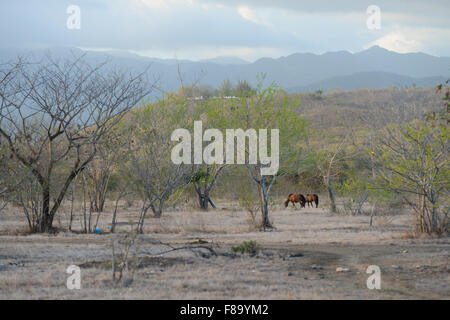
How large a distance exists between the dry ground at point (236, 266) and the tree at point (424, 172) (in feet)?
2.81

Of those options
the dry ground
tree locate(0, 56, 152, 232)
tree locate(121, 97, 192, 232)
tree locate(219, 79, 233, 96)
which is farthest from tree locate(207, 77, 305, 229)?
tree locate(0, 56, 152, 232)

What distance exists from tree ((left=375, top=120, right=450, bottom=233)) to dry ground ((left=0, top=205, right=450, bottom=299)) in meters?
0.86

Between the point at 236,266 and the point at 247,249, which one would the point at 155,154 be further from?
the point at 236,266

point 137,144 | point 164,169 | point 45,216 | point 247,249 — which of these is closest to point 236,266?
point 247,249

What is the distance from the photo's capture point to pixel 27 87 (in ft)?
54.5

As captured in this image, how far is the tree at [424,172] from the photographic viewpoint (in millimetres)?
13903

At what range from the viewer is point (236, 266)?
400 inches

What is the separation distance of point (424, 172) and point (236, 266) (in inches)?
262

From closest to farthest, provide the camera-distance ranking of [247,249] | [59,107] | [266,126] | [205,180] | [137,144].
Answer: [247,249]
[59,107]
[266,126]
[137,144]
[205,180]

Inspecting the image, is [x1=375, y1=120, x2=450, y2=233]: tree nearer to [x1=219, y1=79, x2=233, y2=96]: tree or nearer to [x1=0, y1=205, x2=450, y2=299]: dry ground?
[x1=0, y1=205, x2=450, y2=299]: dry ground

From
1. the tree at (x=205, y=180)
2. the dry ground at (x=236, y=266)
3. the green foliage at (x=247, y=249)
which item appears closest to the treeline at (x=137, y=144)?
the dry ground at (x=236, y=266)

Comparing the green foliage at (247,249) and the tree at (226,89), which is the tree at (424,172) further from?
the tree at (226,89)
